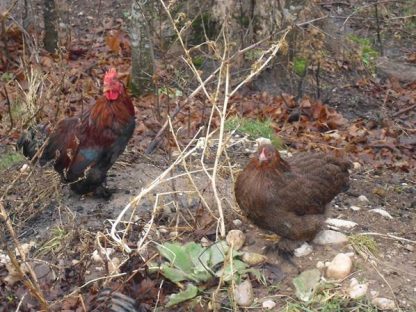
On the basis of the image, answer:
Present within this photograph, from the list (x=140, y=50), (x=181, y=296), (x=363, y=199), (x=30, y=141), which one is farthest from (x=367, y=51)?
(x=181, y=296)

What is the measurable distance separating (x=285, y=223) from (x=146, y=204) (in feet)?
4.12

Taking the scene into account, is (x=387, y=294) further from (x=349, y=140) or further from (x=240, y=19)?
(x=240, y=19)

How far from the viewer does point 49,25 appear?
1030 centimetres

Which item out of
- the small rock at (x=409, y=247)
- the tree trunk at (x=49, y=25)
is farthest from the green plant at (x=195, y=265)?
the tree trunk at (x=49, y=25)

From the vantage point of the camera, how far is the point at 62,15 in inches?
438

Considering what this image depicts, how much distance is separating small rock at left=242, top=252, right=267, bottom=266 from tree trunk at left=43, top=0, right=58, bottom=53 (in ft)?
19.3

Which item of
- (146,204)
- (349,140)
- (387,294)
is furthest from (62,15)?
(387,294)

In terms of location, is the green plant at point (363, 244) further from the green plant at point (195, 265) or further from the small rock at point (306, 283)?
the green plant at point (195, 265)

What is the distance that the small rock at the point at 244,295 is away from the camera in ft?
14.7

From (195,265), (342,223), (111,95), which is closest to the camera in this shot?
(195,265)

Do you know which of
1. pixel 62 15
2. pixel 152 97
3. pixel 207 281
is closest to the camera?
pixel 207 281

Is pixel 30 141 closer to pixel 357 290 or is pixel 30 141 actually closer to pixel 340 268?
pixel 340 268

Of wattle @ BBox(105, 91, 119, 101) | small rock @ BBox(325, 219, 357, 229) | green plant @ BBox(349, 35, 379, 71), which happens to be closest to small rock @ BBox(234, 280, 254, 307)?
small rock @ BBox(325, 219, 357, 229)

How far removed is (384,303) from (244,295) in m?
0.82
